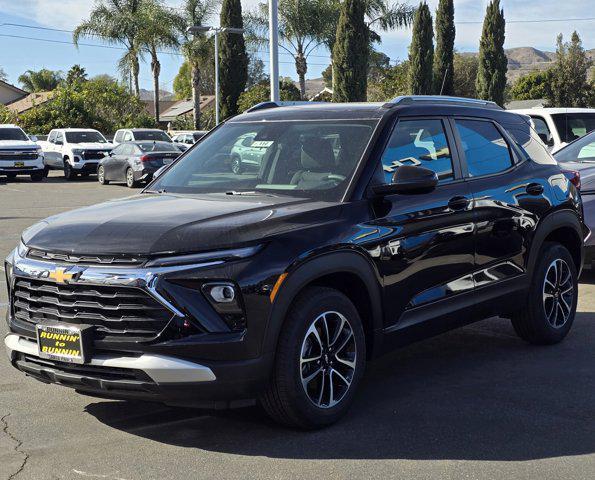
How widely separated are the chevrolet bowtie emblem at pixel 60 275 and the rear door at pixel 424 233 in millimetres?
1691

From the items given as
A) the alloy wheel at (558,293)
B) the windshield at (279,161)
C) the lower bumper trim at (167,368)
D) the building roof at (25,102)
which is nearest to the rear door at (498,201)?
the alloy wheel at (558,293)

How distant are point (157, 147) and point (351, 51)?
18414 mm

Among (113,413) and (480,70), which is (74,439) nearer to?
(113,413)

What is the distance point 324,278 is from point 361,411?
87cm

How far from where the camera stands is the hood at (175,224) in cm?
439

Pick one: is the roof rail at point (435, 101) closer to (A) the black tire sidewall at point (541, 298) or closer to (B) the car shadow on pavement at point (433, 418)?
(A) the black tire sidewall at point (541, 298)

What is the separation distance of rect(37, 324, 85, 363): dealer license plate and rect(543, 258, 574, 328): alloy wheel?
12.2 ft

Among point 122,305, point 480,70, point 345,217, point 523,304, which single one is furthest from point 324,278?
point 480,70

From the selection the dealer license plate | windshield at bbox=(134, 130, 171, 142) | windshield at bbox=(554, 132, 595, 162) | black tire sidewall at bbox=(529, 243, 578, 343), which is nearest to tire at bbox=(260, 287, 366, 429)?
the dealer license plate

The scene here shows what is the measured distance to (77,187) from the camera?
2770 cm

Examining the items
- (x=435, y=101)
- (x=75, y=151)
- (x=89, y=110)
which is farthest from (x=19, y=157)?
(x=435, y=101)

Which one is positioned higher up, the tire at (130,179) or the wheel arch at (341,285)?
the wheel arch at (341,285)

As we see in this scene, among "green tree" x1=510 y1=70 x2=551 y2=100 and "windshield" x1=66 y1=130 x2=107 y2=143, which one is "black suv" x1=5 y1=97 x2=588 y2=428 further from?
"green tree" x1=510 y1=70 x2=551 y2=100

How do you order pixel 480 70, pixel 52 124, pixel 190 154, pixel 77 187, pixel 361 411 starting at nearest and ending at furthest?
pixel 361 411
pixel 190 154
pixel 77 187
pixel 52 124
pixel 480 70
